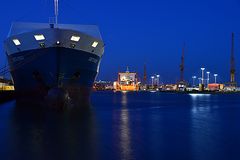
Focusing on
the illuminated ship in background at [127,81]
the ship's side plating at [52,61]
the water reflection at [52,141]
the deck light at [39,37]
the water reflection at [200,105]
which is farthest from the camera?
the illuminated ship in background at [127,81]

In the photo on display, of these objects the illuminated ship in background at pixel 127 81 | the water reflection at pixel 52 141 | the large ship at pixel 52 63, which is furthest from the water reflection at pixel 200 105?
the illuminated ship in background at pixel 127 81

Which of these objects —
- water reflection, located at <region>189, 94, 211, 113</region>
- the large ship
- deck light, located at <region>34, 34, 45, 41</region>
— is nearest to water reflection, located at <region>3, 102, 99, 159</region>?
the large ship

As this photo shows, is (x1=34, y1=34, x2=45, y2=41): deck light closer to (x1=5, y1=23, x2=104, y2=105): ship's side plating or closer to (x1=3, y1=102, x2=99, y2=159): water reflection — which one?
(x1=5, y1=23, x2=104, y2=105): ship's side plating

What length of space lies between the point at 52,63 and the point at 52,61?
18 centimetres

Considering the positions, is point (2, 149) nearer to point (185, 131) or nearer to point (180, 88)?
point (185, 131)

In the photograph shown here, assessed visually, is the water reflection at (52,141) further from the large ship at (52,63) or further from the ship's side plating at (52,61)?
the ship's side plating at (52,61)

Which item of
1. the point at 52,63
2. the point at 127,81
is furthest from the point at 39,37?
the point at 127,81

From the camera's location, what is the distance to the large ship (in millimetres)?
27453

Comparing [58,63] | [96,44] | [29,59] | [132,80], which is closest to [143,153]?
[58,63]

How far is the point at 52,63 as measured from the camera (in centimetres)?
2745

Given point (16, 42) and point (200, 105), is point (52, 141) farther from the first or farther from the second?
point (200, 105)

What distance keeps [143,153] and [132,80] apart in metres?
179

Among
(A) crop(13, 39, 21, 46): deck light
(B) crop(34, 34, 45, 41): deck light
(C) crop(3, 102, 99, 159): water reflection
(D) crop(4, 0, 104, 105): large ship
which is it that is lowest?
(C) crop(3, 102, 99, 159): water reflection

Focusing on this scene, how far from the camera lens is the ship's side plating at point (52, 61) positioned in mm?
27625
